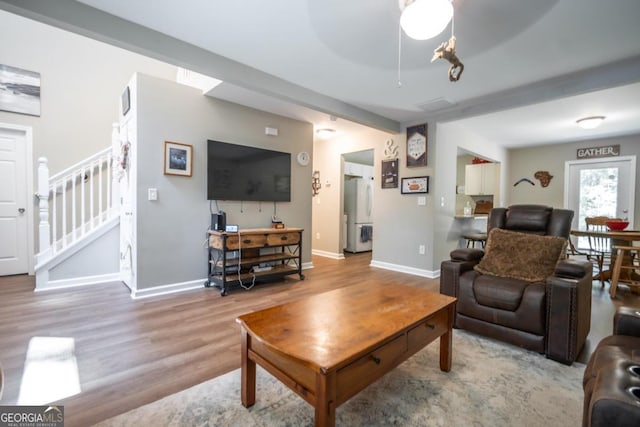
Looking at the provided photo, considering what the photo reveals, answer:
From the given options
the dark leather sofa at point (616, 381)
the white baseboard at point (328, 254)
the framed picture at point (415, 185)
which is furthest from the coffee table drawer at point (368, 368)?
the white baseboard at point (328, 254)

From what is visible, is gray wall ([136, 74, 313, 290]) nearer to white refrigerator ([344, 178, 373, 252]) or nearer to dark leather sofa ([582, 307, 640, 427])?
white refrigerator ([344, 178, 373, 252])

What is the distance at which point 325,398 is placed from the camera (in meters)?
1.04

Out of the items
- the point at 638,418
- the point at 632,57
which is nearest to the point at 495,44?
the point at 632,57

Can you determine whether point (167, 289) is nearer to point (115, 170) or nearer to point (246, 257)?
point (246, 257)

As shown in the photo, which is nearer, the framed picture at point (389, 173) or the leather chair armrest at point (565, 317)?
the leather chair armrest at point (565, 317)

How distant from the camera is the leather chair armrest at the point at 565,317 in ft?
6.12

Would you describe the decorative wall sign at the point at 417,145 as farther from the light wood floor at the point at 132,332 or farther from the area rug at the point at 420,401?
the area rug at the point at 420,401

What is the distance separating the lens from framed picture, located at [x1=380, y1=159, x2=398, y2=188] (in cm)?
473

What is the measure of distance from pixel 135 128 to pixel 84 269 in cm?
189

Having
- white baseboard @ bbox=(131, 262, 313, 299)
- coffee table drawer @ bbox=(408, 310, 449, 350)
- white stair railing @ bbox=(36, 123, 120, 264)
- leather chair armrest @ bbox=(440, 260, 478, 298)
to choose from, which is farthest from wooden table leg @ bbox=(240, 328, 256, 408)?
white stair railing @ bbox=(36, 123, 120, 264)

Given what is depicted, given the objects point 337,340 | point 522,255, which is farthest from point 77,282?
point 522,255

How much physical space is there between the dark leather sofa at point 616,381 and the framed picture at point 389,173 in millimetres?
3503

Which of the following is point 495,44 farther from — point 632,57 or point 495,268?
point 495,268

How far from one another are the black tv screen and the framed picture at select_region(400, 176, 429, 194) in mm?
1807
